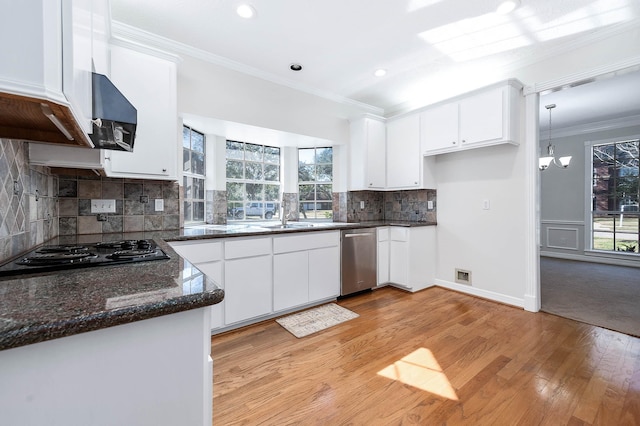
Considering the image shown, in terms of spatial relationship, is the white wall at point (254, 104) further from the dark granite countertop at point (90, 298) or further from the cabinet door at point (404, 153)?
the dark granite countertop at point (90, 298)

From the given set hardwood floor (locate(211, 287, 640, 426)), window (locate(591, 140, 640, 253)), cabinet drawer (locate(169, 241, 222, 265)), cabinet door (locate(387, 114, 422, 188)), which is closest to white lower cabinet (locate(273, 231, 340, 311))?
hardwood floor (locate(211, 287, 640, 426))

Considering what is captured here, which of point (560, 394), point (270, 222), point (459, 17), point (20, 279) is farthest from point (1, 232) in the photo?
point (459, 17)

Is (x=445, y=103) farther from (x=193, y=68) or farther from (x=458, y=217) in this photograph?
(x=193, y=68)

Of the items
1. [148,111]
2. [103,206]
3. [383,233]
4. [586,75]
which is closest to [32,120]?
[148,111]

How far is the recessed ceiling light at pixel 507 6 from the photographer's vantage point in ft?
6.82

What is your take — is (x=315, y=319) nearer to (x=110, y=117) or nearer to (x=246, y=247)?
(x=246, y=247)

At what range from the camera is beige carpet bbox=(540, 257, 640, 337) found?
277 cm

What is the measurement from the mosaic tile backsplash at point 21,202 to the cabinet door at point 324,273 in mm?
2082

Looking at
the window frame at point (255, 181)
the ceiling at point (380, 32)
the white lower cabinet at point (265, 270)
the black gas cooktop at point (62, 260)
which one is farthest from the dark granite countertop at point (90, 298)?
the window frame at point (255, 181)

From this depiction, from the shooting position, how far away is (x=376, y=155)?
394cm

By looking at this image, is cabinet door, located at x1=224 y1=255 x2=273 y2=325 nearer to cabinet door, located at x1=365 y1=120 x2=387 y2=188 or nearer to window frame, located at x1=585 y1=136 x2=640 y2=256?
cabinet door, located at x1=365 y1=120 x2=387 y2=188

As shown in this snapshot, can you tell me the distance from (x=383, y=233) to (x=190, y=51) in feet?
9.48

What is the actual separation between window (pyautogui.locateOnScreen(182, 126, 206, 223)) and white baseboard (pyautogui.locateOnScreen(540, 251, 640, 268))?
22.8ft

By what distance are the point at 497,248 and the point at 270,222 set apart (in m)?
2.74
